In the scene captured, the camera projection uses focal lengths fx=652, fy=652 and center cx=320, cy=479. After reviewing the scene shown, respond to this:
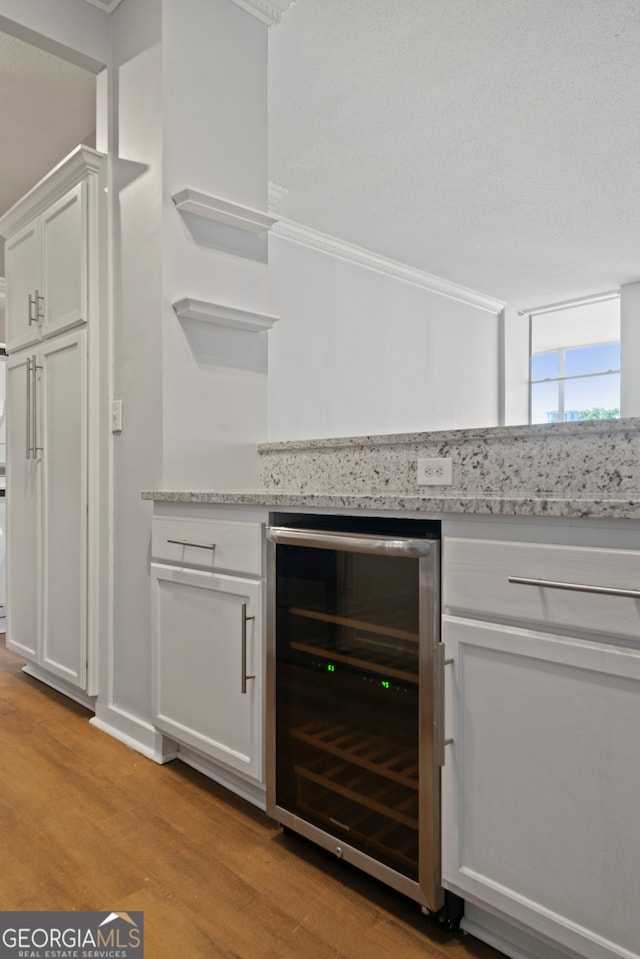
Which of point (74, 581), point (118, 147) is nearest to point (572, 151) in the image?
point (118, 147)

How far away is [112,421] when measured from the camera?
7.96 feet

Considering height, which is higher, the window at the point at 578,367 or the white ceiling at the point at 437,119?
the white ceiling at the point at 437,119

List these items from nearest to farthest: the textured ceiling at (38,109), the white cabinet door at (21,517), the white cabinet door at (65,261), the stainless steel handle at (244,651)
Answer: the stainless steel handle at (244,651), the white cabinet door at (65,261), the textured ceiling at (38,109), the white cabinet door at (21,517)

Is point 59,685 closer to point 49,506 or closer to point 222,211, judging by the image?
point 49,506

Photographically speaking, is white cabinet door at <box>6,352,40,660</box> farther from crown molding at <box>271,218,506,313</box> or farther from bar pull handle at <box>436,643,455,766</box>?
bar pull handle at <box>436,643,455,766</box>

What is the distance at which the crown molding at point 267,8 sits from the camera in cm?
240

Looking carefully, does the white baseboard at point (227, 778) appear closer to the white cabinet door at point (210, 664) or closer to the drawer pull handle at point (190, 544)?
the white cabinet door at point (210, 664)

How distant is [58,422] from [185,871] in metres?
1.84

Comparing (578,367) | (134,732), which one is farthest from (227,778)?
(578,367)

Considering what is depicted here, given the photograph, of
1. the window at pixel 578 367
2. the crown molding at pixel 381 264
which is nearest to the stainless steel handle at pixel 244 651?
the crown molding at pixel 381 264

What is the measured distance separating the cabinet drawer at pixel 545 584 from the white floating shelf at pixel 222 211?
1546 mm

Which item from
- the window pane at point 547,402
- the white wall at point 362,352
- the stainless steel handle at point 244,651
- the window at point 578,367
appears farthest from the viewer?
the window pane at point 547,402

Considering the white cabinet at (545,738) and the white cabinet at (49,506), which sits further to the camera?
the white cabinet at (49,506)

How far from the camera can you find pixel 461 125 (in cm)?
330
